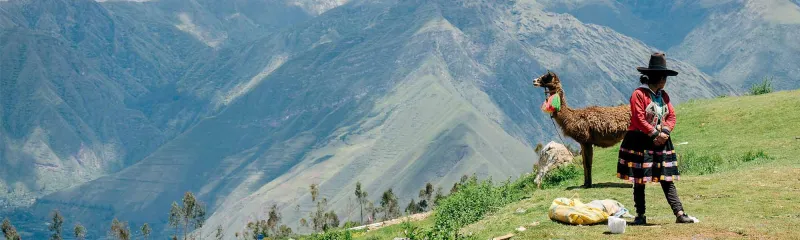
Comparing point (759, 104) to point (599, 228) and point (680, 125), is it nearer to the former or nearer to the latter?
point (680, 125)

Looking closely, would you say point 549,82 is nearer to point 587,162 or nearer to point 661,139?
point 587,162

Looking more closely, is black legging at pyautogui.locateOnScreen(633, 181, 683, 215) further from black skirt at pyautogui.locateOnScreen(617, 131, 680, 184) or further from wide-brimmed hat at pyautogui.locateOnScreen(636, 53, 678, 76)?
wide-brimmed hat at pyautogui.locateOnScreen(636, 53, 678, 76)

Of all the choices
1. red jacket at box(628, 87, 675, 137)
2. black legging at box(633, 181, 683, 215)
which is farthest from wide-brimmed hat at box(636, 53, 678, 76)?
black legging at box(633, 181, 683, 215)

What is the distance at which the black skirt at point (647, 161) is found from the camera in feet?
64.3

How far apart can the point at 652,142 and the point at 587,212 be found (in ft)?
9.27

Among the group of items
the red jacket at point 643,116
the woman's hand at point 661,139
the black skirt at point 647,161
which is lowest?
the black skirt at point 647,161

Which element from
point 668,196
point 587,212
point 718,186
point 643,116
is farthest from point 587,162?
point 643,116

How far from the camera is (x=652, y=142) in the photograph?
19.7 metres

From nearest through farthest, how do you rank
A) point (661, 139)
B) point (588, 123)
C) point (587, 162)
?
1. point (661, 139)
2. point (587, 162)
3. point (588, 123)

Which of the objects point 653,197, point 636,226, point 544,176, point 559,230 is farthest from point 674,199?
point 544,176

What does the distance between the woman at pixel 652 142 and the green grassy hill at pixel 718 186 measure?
88 centimetres

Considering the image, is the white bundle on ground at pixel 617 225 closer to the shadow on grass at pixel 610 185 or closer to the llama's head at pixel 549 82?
the shadow on grass at pixel 610 185

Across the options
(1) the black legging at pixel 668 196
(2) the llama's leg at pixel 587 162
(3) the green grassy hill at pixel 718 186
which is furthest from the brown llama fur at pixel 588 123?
(1) the black legging at pixel 668 196

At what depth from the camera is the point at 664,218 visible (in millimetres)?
21297
